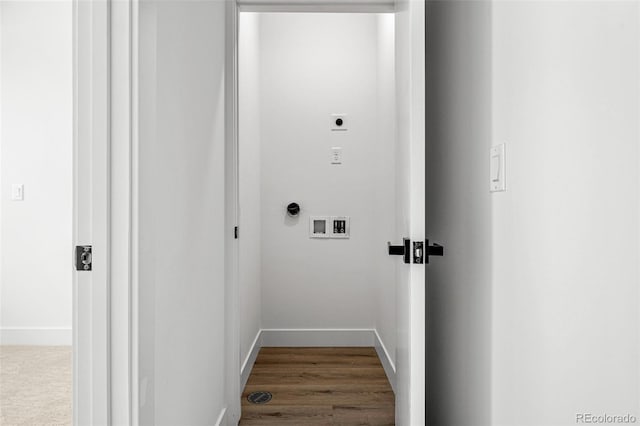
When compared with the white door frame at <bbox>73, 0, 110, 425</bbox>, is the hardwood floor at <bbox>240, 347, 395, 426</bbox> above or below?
below

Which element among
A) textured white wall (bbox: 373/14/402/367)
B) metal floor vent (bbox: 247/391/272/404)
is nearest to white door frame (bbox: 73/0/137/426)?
metal floor vent (bbox: 247/391/272/404)

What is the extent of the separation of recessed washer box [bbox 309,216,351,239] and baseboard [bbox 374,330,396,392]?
75 cm

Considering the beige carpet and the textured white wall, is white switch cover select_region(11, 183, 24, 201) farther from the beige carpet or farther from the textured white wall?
the textured white wall

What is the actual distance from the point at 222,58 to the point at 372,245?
70.0 inches

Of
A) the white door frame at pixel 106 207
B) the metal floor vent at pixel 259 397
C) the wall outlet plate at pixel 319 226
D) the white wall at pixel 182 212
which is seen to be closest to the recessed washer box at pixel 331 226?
the wall outlet plate at pixel 319 226

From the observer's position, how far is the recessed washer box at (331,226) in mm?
3158

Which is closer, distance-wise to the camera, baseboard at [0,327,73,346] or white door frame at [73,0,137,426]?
white door frame at [73,0,137,426]

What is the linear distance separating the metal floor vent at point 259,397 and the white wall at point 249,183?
200 millimetres
